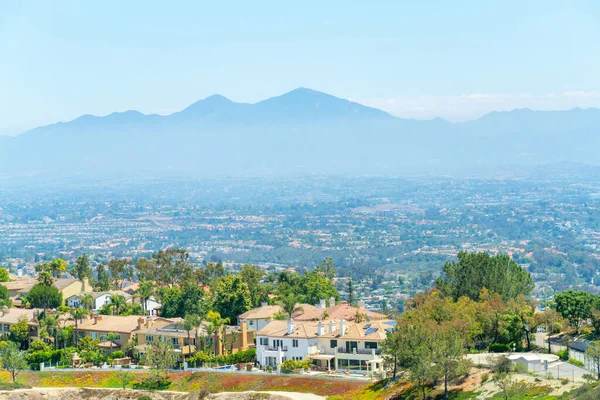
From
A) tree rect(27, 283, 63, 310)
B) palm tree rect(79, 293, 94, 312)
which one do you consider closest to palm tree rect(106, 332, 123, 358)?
palm tree rect(79, 293, 94, 312)

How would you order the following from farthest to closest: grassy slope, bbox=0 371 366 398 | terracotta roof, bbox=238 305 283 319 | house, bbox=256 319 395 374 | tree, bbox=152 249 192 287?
tree, bbox=152 249 192 287, terracotta roof, bbox=238 305 283 319, house, bbox=256 319 395 374, grassy slope, bbox=0 371 366 398

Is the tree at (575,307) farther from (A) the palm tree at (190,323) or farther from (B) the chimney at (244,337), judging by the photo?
(A) the palm tree at (190,323)

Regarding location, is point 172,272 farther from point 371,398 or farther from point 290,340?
point 371,398

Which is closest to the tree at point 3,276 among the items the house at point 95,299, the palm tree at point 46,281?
the house at point 95,299

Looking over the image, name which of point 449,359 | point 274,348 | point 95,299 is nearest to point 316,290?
point 274,348

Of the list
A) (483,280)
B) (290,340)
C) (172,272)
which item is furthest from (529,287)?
(172,272)

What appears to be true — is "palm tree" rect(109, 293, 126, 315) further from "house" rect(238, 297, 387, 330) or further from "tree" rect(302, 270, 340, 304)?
"tree" rect(302, 270, 340, 304)

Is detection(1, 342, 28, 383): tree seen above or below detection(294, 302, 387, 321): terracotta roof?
below

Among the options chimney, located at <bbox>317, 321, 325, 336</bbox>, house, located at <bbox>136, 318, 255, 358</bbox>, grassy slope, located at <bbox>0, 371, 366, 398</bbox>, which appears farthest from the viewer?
house, located at <bbox>136, 318, 255, 358</bbox>
